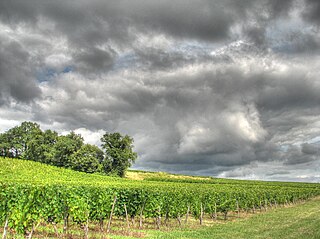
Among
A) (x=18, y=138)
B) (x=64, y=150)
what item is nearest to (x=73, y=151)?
(x=64, y=150)

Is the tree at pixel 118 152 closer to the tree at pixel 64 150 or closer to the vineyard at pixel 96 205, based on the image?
the tree at pixel 64 150

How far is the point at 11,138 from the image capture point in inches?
4353

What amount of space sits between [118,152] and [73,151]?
12.8m

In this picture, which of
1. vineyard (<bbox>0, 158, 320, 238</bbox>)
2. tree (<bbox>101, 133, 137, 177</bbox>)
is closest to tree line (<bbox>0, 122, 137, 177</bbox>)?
tree (<bbox>101, 133, 137, 177</bbox>)

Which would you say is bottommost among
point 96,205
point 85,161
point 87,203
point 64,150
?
point 96,205

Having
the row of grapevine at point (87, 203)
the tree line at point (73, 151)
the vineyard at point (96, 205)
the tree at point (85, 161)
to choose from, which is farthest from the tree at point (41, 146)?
the row of grapevine at point (87, 203)

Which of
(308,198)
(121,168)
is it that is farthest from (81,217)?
(121,168)

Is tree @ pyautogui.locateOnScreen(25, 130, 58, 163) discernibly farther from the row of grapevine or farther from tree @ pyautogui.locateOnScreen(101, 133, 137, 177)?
the row of grapevine

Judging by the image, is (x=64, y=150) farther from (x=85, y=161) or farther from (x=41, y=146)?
(x=41, y=146)

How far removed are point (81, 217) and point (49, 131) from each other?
9217cm

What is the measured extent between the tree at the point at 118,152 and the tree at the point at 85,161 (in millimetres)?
5026

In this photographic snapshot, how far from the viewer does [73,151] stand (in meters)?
92.6

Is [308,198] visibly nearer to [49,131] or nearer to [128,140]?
[128,140]

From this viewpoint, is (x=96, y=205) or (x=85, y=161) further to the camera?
(x=85, y=161)
